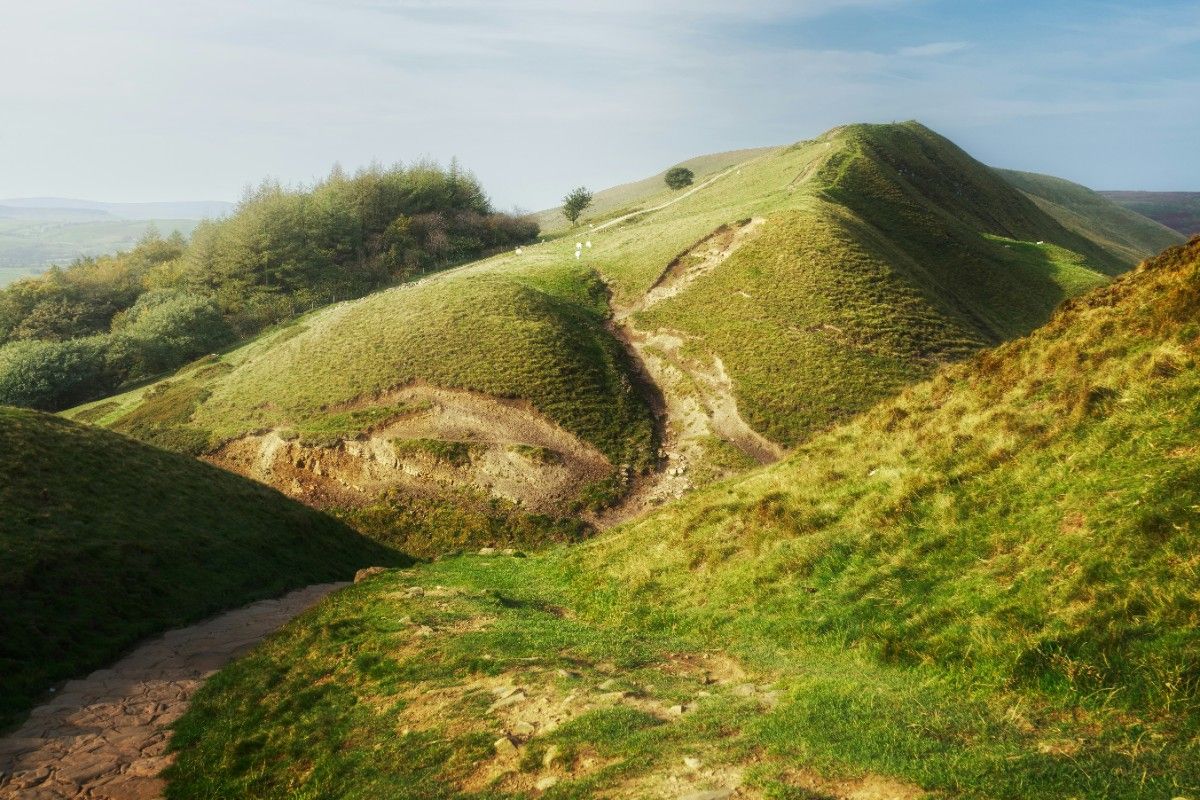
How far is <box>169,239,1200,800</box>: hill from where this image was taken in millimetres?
7211

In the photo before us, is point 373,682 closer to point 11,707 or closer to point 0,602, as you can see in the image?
point 11,707

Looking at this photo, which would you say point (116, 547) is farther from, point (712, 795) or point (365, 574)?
point (712, 795)

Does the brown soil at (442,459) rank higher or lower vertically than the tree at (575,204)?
lower

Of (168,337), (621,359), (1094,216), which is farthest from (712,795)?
(1094,216)

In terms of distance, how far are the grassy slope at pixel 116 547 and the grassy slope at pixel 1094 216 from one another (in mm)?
121829

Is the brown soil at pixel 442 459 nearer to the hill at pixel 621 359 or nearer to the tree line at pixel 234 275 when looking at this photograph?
the hill at pixel 621 359

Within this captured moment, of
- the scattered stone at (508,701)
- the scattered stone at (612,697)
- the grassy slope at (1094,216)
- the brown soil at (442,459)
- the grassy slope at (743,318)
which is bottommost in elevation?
the brown soil at (442,459)

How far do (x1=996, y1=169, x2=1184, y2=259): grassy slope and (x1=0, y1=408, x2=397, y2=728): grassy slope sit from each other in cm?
12183

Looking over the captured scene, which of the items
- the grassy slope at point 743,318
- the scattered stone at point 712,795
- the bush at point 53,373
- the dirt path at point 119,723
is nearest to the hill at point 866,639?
the scattered stone at point 712,795

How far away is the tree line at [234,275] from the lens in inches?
2660

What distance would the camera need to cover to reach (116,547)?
19.7m

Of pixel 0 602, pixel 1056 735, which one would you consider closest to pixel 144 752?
pixel 0 602

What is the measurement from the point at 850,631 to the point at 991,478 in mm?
3813

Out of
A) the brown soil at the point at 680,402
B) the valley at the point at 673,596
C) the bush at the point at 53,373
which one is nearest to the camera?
the valley at the point at 673,596
